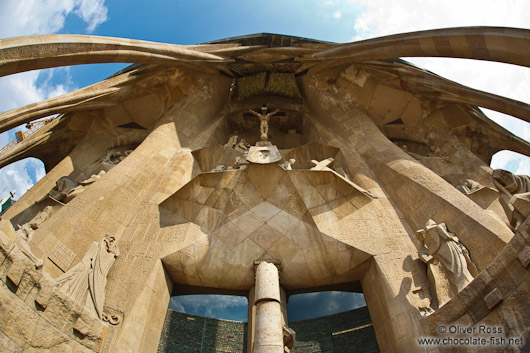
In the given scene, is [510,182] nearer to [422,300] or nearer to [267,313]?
[422,300]

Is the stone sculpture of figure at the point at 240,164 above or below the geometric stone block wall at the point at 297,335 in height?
above

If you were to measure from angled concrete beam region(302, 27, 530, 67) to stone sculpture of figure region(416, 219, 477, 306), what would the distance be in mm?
2953

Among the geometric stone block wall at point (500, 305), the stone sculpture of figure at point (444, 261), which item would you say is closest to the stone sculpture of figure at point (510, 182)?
the stone sculpture of figure at point (444, 261)

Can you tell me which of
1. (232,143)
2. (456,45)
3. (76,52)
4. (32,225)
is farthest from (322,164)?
(32,225)

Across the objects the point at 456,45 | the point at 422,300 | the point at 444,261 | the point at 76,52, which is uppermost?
the point at 76,52

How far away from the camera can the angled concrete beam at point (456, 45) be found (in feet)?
18.4

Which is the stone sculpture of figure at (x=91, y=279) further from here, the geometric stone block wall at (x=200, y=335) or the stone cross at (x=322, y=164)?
the stone cross at (x=322, y=164)

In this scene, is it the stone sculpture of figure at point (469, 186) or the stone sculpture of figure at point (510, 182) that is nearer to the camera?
the stone sculpture of figure at point (510, 182)

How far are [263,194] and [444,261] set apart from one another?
390cm

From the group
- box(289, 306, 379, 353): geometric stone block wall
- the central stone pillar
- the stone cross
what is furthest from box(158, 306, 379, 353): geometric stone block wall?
the stone cross

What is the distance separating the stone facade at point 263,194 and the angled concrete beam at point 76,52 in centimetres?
4

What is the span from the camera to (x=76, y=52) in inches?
282

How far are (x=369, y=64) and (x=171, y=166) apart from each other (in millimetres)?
6975

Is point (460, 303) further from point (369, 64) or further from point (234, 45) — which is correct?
point (234, 45)
